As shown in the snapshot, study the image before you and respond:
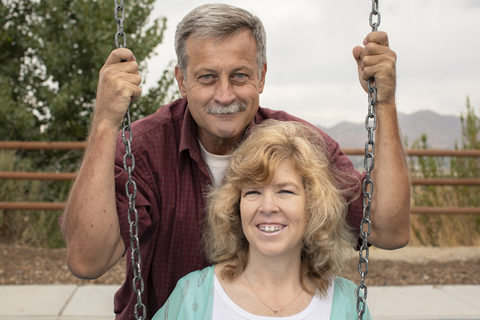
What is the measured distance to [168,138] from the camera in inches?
92.7

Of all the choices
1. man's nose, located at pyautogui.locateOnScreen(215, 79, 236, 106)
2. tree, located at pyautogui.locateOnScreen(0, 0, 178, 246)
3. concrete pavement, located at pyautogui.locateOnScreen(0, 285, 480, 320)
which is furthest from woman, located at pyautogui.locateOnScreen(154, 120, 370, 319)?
tree, located at pyautogui.locateOnScreen(0, 0, 178, 246)

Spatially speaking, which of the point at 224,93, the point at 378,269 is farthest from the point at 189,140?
the point at 378,269

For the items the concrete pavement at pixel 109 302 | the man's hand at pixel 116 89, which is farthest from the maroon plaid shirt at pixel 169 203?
the concrete pavement at pixel 109 302

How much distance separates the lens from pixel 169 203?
2.24 m

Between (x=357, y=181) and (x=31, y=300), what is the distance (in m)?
3.11

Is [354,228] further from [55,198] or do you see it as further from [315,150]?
[55,198]

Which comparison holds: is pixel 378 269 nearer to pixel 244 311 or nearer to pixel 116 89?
pixel 244 311

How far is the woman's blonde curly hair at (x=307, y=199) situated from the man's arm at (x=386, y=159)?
0.47 feet

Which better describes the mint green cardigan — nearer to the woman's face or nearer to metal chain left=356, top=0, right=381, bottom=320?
metal chain left=356, top=0, right=381, bottom=320

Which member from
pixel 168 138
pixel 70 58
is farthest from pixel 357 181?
pixel 70 58

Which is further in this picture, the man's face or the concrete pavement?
the concrete pavement

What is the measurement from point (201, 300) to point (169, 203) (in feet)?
1.75

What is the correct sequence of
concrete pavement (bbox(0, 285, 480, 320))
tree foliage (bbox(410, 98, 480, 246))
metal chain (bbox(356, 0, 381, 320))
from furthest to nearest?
1. tree foliage (bbox(410, 98, 480, 246))
2. concrete pavement (bbox(0, 285, 480, 320))
3. metal chain (bbox(356, 0, 381, 320))

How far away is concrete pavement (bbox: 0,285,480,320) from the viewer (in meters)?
3.80
